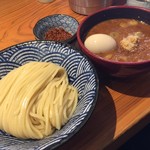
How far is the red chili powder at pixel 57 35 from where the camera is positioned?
43.7 inches

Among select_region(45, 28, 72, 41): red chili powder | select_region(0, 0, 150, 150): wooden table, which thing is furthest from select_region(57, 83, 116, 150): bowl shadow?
select_region(45, 28, 72, 41): red chili powder

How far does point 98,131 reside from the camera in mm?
809

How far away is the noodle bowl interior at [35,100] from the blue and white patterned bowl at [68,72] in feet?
0.09

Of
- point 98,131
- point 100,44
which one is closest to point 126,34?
point 100,44

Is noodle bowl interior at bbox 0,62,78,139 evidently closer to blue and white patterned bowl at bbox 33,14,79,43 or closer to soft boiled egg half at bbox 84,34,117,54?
soft boiled egg half at bbox 84,34,117,54

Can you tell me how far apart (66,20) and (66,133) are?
632 millimetres

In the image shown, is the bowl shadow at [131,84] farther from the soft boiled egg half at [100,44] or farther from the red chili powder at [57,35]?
the red chili powder at [57,35]

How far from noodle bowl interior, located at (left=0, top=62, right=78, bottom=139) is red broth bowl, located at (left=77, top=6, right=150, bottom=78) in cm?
11

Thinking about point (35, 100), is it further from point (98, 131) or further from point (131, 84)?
point (131, 84)

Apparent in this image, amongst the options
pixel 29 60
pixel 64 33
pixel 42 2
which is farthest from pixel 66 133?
pixel 42 2

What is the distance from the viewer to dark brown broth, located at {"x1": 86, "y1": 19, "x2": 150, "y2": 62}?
0.91m

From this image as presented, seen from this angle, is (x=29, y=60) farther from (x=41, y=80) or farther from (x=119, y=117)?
(x=119, y=117)

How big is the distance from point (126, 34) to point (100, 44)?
0.14 meters

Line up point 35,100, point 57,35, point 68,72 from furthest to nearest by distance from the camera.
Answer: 1. point 57,35
2. point 68,72
3. point 35,100
